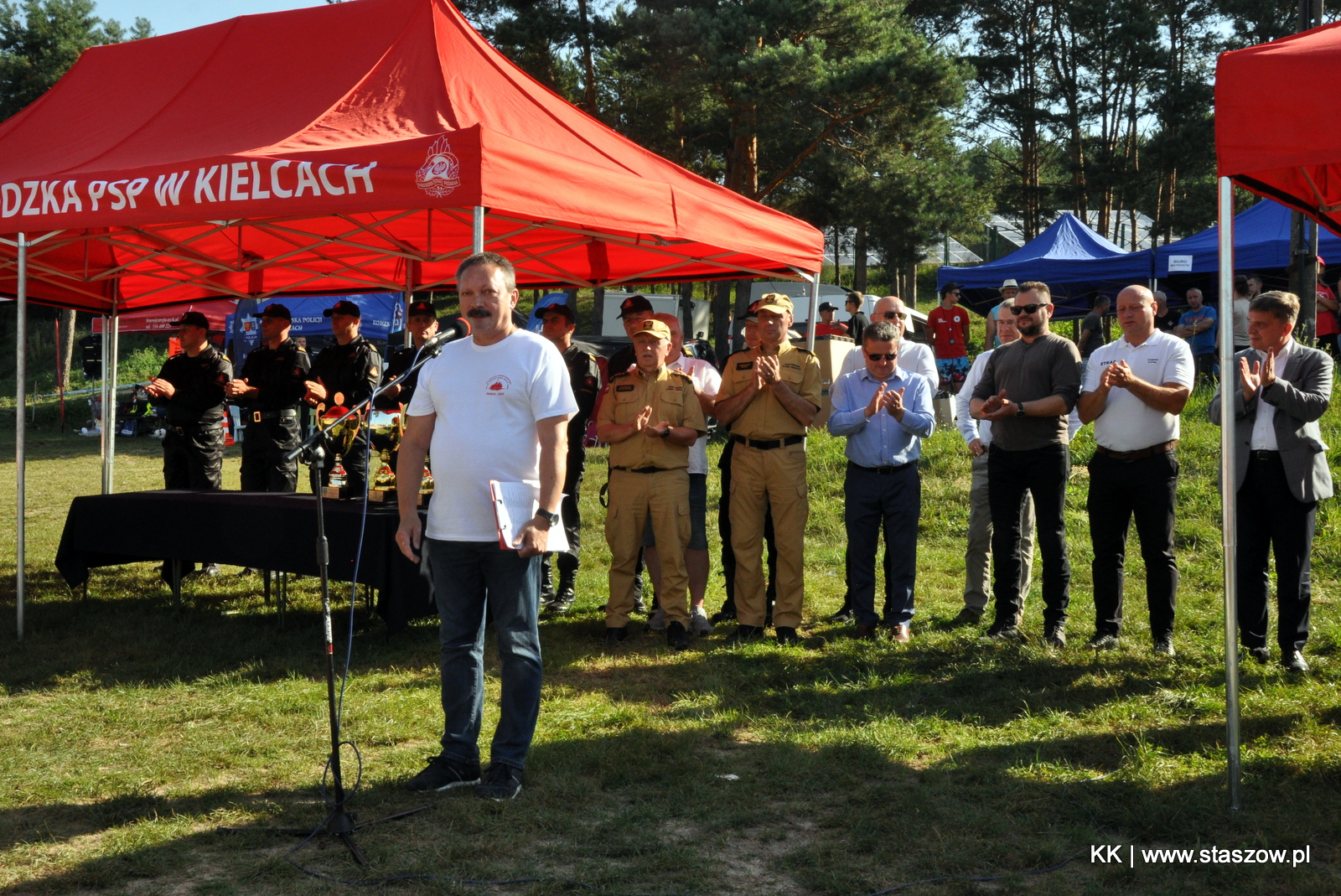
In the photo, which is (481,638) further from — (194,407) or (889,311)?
(194,407)

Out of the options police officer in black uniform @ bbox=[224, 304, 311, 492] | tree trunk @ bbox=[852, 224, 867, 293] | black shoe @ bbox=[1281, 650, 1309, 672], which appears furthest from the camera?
tree trunk @ bbox=[852, 224, 867, 293]

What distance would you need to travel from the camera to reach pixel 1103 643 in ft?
19.0

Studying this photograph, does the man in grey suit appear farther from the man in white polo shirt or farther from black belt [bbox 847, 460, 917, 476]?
black belt [bbox 847, 460, 917, 476]

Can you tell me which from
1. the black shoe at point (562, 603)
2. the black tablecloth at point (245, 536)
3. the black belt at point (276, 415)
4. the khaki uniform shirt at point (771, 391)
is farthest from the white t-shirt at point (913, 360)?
the black belt at point (276, 415)

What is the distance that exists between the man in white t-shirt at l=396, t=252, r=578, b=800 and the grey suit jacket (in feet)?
10.5

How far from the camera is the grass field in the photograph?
3.38 meters

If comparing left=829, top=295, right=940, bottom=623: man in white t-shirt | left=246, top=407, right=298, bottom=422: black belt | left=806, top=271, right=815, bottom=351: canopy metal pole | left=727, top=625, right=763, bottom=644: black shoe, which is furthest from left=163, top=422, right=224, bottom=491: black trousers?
left=829, top=295, right=940, bottom=623: man in white t-shirt

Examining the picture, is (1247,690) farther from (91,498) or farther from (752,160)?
(752,160)

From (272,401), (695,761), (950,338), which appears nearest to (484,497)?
(695,761)

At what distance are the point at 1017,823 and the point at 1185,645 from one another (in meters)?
2.64

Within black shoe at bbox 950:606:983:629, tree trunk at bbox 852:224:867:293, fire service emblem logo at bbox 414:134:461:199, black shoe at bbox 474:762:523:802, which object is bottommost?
black shoe at bbox 474:762:523:802

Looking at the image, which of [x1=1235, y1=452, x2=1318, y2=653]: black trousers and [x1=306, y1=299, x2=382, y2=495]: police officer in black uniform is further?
[x1=306, y1=299, x2=382, y2=495]: police officer in black uniform

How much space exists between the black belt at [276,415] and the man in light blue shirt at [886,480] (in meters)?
4.08

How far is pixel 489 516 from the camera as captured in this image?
3832 millimetres
